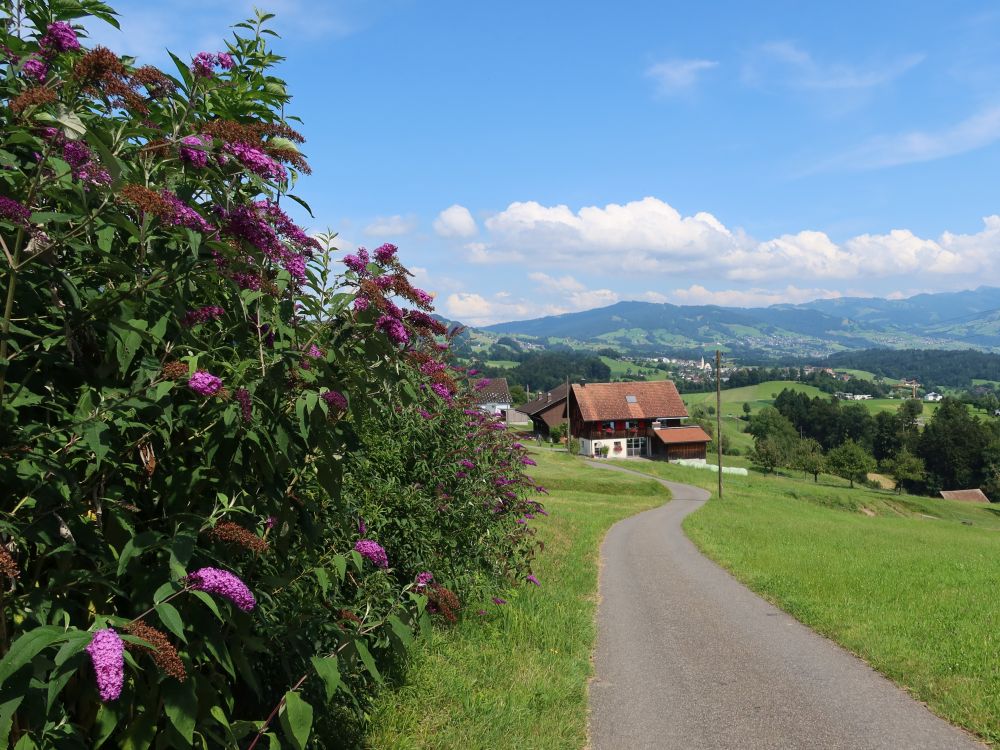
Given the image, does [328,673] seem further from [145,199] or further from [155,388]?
[145,199]

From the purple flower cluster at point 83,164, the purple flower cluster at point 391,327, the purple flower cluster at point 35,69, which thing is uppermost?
the purple flower cluster at point 35,69

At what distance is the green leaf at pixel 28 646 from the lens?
189 cm

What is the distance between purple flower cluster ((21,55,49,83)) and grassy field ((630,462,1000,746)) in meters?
9.04

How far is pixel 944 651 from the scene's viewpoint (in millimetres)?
8797

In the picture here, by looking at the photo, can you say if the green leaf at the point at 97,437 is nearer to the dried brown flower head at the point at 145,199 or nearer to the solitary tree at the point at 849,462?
A: the dried brown flower head at the point at 145,199

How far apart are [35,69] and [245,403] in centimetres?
168

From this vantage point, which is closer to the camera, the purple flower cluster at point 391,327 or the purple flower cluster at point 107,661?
the purple flower cluster at point 107,661

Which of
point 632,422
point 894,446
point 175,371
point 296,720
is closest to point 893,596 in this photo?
point 296,720

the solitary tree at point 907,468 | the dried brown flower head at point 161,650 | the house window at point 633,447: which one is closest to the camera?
the dried brown flower head at point 161,650

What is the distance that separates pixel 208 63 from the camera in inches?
131

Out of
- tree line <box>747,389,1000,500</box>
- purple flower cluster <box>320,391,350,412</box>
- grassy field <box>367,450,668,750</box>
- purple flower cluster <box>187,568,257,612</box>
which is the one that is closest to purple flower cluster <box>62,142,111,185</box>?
purple flower cluster <box>320,391,350,412</box>

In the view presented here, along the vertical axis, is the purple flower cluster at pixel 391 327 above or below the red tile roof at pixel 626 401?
above

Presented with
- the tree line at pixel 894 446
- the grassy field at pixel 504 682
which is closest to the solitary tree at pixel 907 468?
the tree line at pixel 894 446

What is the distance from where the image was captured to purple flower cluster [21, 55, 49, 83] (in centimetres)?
265
